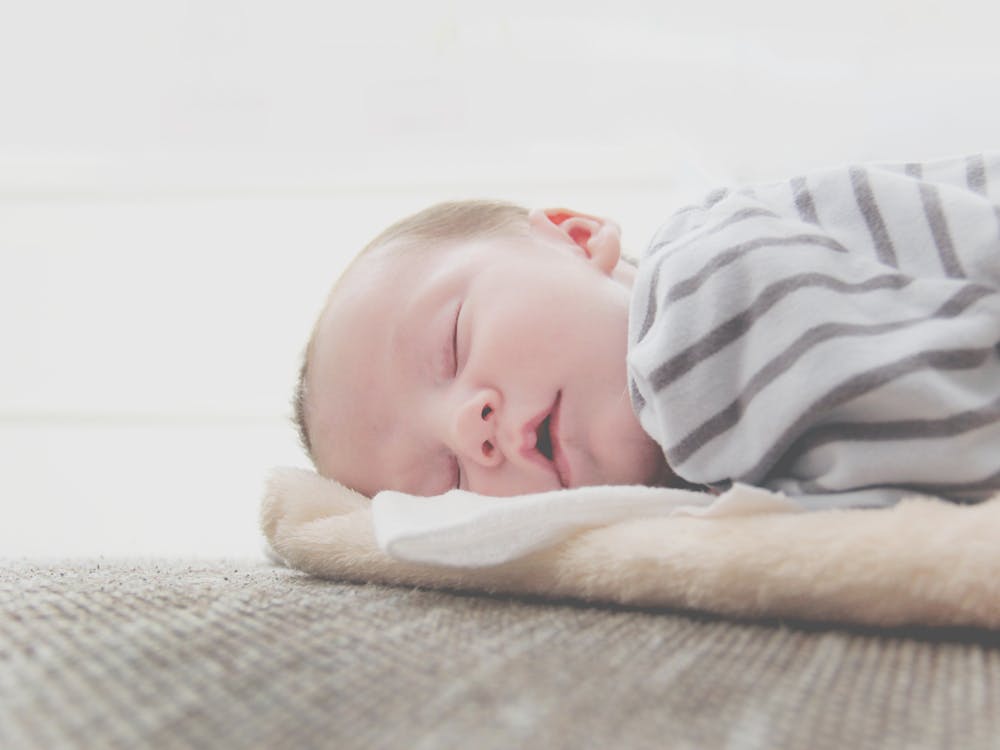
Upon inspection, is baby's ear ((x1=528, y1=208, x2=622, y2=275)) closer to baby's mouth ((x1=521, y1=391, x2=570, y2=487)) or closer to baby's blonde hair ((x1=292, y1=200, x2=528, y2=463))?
baby's blonde hair ((x1=292, y1=200, x2=528, y2=463))

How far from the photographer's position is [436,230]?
0.86 m

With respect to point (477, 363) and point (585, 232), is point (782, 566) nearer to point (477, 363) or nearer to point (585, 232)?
point (477, 363)

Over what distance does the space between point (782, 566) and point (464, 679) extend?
0.62 feet

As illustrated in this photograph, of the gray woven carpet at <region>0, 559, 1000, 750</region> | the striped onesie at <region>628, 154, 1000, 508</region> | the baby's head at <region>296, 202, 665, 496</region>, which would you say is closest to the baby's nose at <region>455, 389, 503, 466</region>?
the baby's head at <region>296, 202, 665, 496</region>

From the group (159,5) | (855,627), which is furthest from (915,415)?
(159,5)

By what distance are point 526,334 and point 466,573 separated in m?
0.21

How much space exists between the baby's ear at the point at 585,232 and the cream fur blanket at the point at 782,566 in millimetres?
299

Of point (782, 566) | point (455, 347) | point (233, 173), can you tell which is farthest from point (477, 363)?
point (233, 173)

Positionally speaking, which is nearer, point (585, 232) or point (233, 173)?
point (585, 232)

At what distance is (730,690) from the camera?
341 mm

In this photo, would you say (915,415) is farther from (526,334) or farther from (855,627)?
(526,334)

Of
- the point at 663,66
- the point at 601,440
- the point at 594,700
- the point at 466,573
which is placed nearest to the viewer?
the point at 594,700

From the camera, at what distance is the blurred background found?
177 cm

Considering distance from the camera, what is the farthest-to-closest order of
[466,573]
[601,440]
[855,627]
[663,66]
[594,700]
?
1. [663,66]
2. [601,440]
3. [466,573]
4. [855,627]
5. [594,700]
